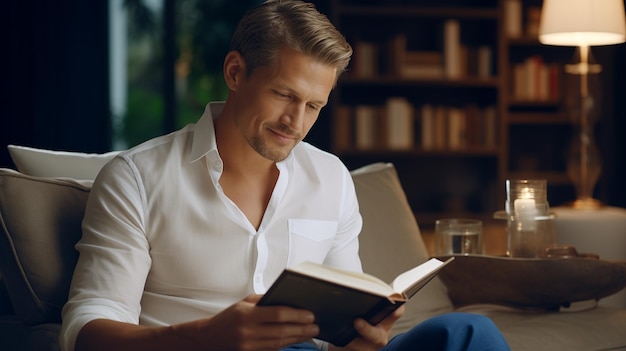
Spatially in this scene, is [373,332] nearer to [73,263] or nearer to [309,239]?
[309,239]

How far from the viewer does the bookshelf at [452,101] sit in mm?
5344

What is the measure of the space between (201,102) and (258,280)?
15.8 feet

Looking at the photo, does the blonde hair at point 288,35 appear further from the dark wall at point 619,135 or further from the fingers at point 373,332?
the dark wall at point 619,135

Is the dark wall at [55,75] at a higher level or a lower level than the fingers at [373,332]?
higher

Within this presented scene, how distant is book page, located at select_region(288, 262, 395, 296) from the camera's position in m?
1.15

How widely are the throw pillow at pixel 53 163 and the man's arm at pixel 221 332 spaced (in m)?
0.61

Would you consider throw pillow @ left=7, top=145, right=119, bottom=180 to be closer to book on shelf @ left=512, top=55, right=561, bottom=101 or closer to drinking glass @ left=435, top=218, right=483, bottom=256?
drinking glass @ left=435, top=218, right=483, bottom=256

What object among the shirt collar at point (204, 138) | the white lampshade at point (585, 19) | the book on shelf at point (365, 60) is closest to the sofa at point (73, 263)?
the shirt collar at point (204, 138)

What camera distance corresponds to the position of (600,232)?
318 cm

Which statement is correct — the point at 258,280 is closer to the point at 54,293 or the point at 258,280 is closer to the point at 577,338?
the point at 54,293

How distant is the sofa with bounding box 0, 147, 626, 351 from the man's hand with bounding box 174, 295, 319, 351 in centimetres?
50

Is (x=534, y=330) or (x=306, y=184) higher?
(x=306, y=184)

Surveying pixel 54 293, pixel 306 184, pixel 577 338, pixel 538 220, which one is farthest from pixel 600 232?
pixel 54 293

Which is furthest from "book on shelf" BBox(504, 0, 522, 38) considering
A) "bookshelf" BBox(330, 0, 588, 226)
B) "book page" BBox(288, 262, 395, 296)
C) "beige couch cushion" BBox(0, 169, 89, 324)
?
"book page" BBox(288, 262, 395, 296)
